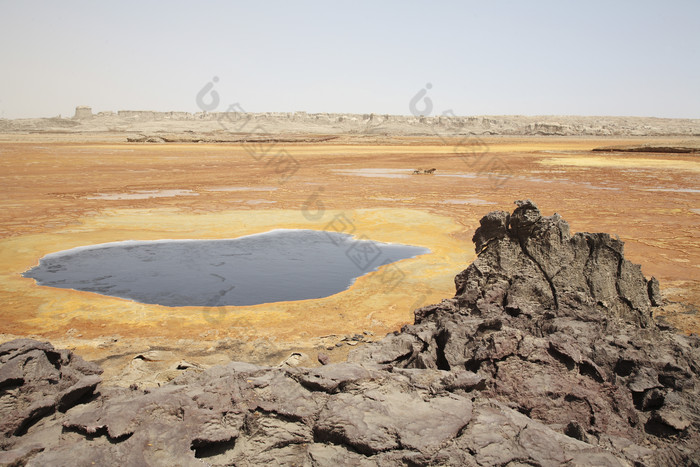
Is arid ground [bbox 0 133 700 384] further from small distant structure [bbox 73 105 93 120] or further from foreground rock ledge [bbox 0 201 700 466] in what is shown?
small distant structure [bbox 73 105 93 120]

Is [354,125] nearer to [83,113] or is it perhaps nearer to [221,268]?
[83,113]

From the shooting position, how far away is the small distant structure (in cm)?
10844

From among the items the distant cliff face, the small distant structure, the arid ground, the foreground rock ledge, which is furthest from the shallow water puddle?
the small distant structure

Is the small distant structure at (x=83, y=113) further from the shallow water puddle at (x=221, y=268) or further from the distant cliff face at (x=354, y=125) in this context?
the shallow water puddle at (x=221, y=268)

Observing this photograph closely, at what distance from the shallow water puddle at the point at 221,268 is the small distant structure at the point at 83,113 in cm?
11181

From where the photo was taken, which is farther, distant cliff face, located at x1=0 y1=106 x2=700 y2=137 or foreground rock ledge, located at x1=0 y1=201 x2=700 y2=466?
distant cliff face, located at x1=0 y1=106 x2=700 y2=137

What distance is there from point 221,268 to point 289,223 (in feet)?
16.7

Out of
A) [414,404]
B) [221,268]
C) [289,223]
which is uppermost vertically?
[414,404]

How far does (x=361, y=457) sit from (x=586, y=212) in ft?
54.7

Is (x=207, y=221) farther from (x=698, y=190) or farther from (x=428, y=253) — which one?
(x=698, y=190)

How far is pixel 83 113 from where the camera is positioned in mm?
109625

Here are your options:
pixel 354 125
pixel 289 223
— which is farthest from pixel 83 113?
pixel 289 223

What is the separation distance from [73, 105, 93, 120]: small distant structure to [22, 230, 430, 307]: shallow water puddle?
112 meters

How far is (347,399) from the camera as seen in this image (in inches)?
147
